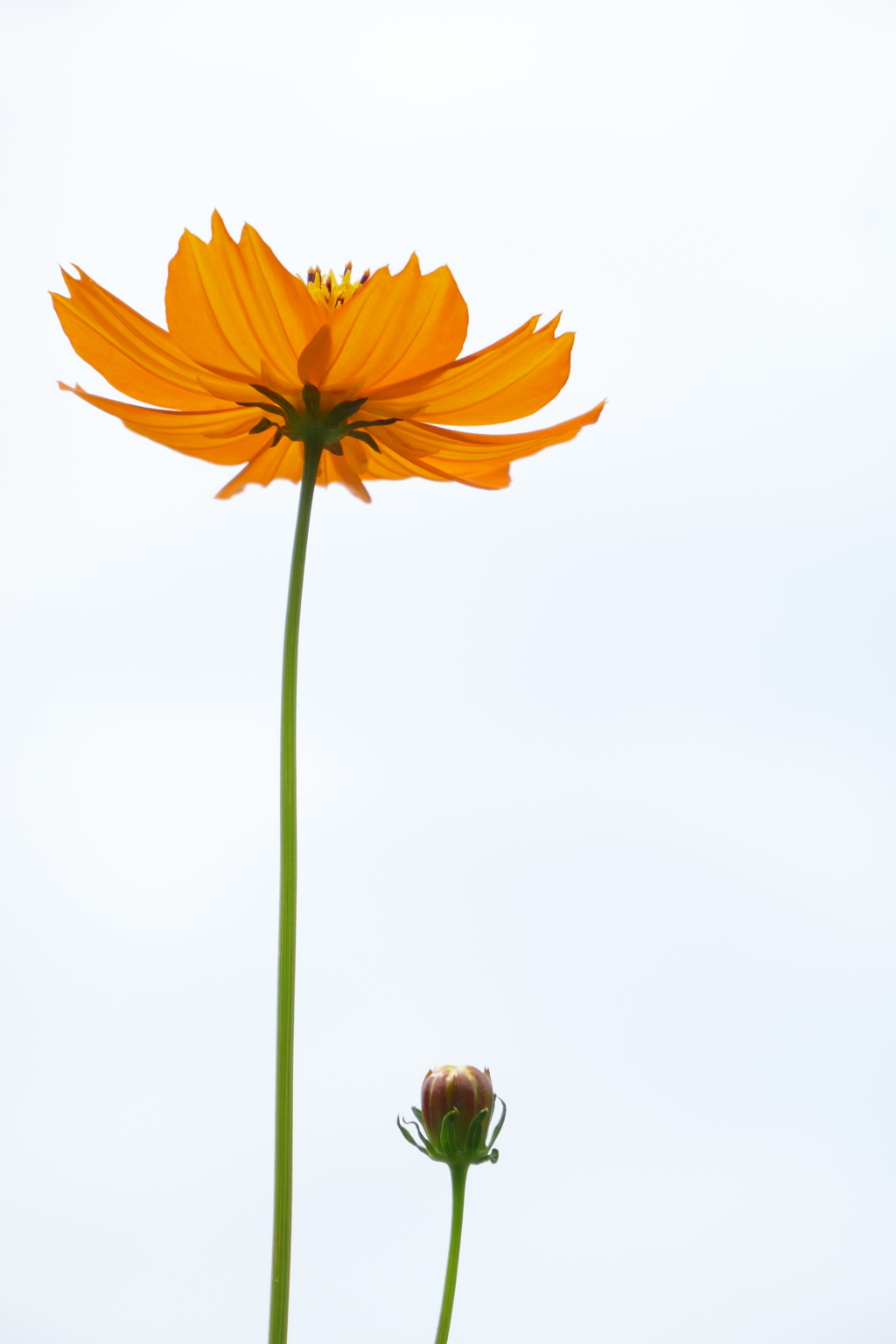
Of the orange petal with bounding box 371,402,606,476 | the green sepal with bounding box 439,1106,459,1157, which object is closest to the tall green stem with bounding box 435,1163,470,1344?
the green sepal with bounding box 439,1106,459,1157

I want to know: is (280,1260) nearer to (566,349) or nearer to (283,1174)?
(283,1174)

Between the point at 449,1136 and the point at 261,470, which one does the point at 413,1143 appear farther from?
the point at 261,470

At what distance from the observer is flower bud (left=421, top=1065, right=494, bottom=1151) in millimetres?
525

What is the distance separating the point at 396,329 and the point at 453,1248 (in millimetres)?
340

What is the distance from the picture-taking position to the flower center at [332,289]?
552 millimetres

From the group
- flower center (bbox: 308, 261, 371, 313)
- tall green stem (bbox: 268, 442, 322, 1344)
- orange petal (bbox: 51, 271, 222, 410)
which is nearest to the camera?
tall green stem (bbox: 268, 442, 322, 1344)

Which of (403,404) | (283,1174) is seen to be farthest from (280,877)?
(403,404)

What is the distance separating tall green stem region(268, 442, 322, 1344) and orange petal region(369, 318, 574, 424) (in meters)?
0.09

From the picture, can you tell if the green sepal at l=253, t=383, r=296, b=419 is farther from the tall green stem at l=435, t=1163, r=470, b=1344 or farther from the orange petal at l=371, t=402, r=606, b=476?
the tall green stem at l=435, t=1163, r=470, b=1344

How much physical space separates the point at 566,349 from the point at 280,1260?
34 centimetres

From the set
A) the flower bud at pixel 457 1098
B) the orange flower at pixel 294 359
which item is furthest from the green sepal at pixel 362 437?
the flower bud at pixel 457 1098

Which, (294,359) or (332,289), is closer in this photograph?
(294,359)

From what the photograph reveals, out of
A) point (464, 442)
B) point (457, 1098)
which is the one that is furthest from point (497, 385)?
point (457, 1098)

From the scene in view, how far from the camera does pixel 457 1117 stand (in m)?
0.52
